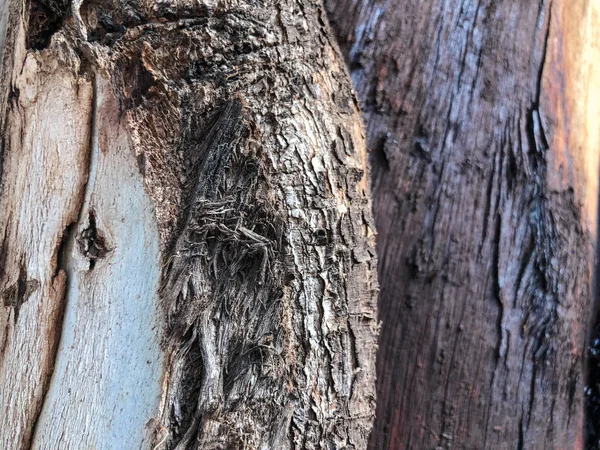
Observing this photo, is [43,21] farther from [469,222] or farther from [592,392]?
[592,392]

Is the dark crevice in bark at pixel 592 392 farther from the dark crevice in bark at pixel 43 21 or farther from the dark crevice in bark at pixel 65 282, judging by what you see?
the dark crevice in bark at pixel 43 21

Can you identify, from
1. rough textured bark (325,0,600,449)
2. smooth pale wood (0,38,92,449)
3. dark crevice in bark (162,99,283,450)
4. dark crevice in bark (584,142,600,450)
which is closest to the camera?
dark crevice in bark (162,99,283,450)

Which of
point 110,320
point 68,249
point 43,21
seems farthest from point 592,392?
point 43,21

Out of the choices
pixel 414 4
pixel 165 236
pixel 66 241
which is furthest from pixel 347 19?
pixel 66 241

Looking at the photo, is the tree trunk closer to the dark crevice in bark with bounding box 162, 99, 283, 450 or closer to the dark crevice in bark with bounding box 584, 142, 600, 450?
the dark crevice in bark with bounding box 162, 99, 283, 450

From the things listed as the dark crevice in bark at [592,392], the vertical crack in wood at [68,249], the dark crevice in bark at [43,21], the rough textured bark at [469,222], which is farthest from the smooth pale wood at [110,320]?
the dark crevice in bark at [592,392]

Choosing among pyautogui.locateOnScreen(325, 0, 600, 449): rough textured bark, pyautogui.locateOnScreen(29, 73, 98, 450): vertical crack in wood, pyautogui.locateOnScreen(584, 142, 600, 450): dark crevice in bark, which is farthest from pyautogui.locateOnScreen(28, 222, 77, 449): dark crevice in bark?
pyautogui.locateOnScreen(584, 142, 600, 450): dark crevice in bark
